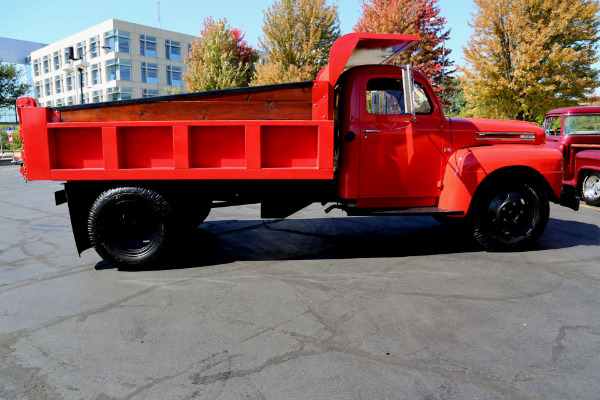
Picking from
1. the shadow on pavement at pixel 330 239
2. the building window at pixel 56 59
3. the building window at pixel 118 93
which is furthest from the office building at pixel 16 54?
the shadow on pavement at pixel 330 239

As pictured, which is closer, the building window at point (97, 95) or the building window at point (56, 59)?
the building window at point (97, 95)

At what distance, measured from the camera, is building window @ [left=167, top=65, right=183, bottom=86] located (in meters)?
49.3

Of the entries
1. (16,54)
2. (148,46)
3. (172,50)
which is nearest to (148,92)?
(148,46)

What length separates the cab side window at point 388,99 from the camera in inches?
196

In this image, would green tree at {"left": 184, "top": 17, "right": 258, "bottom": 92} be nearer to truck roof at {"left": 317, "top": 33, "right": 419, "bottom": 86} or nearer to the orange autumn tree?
the orange autumn tree

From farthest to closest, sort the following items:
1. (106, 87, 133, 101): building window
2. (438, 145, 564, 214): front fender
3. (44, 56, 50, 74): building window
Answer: (44, 56, 50, 74): building window → (106, 87, 133, 101): building window → (438, 145, 564, 214): front fender

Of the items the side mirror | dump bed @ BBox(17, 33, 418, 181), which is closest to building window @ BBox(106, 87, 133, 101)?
dump bed @ BBox(17, 33, 418, 181)

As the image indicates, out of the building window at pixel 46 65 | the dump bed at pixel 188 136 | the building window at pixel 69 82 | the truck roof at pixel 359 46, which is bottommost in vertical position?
the dump bed at pixel 188 136

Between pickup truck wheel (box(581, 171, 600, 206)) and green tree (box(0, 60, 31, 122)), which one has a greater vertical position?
green tree (box(0, 60, 31, 122))

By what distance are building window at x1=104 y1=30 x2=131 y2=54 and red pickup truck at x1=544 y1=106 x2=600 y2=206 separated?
45.8 meters

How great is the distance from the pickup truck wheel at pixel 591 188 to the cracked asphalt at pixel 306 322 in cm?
344

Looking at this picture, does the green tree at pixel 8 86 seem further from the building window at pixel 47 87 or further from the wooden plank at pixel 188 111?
the wooden plank at pixel 188 111

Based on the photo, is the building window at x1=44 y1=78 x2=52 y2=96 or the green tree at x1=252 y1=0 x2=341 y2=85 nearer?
the green tree at x1=252 y1=0 x2=341 y2=85

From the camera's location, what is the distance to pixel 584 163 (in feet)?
28.5
